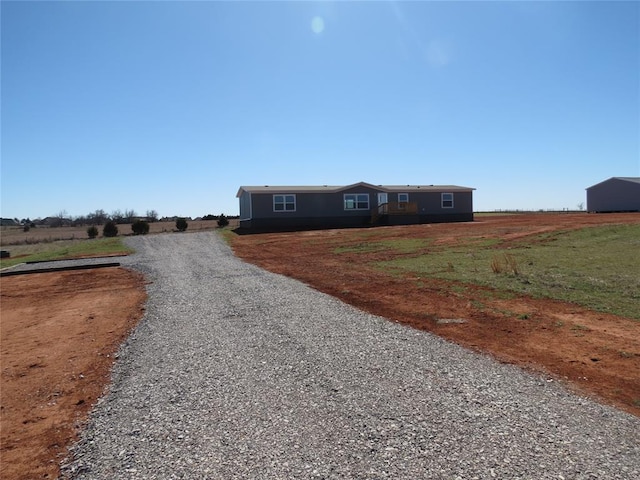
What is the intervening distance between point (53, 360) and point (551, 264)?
1292 cm

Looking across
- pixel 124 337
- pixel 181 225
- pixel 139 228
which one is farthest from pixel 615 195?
pixel 124 337

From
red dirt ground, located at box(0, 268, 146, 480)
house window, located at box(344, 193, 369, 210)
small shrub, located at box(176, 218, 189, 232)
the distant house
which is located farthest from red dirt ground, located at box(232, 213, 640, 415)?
the distant house

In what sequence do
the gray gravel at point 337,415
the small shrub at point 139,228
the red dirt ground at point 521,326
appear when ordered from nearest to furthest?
the gray gravel at point 337,415
the red dirt ground at point 521,326
the small shrub at point 139,228

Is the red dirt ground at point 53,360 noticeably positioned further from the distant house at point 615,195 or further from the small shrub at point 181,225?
the distant house at point 615,195

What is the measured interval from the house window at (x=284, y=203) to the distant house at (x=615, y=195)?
35.1m

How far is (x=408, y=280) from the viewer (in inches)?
494

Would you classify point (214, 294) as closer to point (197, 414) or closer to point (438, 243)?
point (197, 414)

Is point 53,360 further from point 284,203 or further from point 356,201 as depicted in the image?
point 356,201

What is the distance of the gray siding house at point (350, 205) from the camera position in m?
36.3

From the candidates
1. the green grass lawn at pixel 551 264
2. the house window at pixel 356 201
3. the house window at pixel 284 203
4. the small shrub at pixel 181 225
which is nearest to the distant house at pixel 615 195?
the house window at pixel 356 201

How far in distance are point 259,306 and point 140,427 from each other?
5.62m

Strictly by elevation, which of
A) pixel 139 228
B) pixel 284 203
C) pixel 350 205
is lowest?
pixel 139 228

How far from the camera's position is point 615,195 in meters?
47.2

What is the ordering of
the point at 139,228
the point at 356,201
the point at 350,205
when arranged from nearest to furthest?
the point at 350,205
the point at 356,201
the point at 139,228
